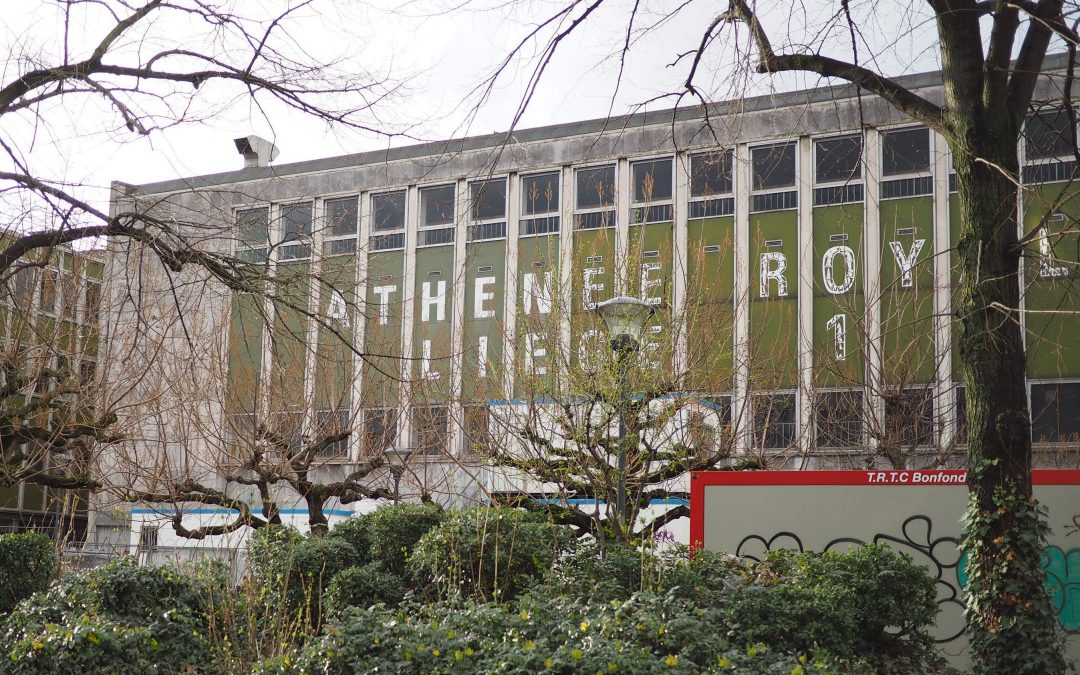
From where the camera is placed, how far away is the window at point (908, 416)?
18266mm

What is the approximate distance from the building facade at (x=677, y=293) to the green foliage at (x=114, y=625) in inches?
289

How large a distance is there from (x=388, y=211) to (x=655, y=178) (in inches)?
328

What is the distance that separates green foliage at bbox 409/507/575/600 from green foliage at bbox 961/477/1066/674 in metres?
3.48

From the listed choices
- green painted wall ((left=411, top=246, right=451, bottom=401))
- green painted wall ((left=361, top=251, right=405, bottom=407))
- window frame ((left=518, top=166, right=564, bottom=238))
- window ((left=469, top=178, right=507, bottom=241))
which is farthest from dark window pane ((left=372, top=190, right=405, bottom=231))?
window frame ((left=518, top=166, right=564, bottom=238))

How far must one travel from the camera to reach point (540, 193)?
29719mm

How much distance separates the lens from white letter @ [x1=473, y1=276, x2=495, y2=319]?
1135 inches

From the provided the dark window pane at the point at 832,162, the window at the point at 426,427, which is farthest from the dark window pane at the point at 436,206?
the dark window pane at the point at 832,162

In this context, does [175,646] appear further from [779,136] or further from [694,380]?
[779,136]

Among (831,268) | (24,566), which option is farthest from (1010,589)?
(831,268)

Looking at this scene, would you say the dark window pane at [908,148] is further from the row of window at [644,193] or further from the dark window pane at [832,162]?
the dark window pane at [832,162]

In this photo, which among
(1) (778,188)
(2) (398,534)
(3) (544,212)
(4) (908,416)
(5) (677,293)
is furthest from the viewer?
(3) (544,212)

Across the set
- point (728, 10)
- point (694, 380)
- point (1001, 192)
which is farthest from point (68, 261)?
point (1001, 192)

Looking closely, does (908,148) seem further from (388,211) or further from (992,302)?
(992,302)

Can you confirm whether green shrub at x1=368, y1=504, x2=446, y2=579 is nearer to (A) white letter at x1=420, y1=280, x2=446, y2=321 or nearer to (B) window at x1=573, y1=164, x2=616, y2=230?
(B) window at x1=573, y1=164, x2=616, y2=230
